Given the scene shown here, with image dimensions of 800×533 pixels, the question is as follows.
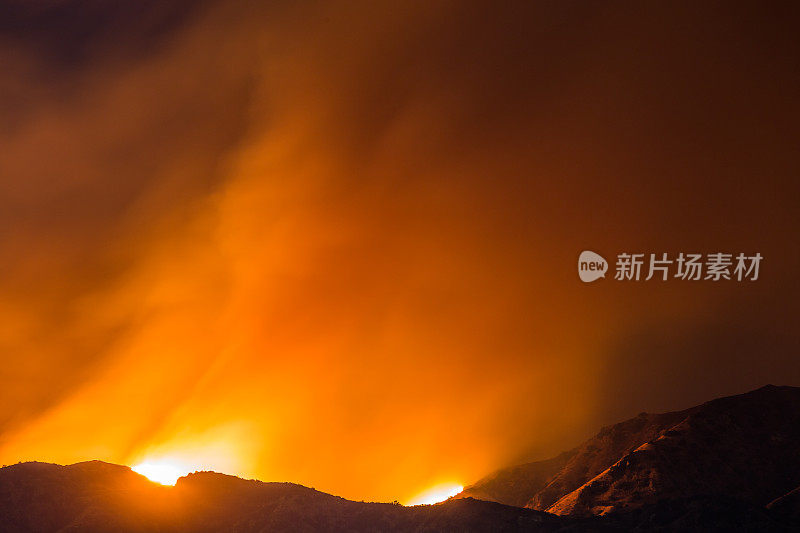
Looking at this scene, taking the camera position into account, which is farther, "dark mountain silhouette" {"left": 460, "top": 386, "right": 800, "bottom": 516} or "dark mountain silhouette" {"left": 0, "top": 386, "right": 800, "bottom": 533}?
"dark mountain silhouette" {"left": 460, "top": 386, "right": 800, "bottom": 516}

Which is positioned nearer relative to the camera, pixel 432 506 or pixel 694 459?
pixel 432 506

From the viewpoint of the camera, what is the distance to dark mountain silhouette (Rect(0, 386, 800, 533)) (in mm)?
69000

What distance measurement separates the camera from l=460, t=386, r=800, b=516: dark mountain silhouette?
317ft

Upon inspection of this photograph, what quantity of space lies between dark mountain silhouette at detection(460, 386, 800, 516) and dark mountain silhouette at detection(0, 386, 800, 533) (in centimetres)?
26

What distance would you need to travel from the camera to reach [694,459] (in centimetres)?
10319

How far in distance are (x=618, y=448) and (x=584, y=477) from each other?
1003 cm

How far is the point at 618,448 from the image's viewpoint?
421 ft

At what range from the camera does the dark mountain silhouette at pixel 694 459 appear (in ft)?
317

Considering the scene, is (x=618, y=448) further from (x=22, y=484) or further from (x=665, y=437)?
(x=22, y=484)

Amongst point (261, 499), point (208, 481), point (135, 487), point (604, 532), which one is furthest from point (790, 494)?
point (135, 487)

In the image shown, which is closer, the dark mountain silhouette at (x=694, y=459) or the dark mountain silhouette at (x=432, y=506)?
the dark mountain silhouette at (x=432, y=506)

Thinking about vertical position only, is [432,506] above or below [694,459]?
below

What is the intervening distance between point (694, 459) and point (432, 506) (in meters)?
48.1

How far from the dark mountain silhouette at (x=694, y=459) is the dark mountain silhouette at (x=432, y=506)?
0.84 feet
